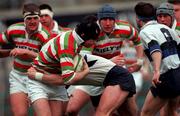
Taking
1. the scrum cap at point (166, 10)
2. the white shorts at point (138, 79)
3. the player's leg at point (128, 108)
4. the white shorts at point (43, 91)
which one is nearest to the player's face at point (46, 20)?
the player's leg at point (128, 108)

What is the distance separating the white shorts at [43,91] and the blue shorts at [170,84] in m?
1.38

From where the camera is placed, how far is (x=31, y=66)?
40.0 feet

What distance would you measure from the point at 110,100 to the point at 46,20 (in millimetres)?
3221

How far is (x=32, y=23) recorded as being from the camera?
40.7 ft

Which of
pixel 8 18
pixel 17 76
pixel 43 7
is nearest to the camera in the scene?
pixel 17 76

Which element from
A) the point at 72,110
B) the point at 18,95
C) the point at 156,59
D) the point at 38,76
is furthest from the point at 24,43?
the point at 156,59

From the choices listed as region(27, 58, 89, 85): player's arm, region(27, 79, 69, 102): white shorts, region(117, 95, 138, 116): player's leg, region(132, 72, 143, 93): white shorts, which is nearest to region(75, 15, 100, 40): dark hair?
region(27, 58, 89, 85): player's arm

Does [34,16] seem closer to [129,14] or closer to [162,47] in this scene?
[162,47]

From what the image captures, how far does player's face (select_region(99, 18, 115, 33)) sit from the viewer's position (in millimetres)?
12688

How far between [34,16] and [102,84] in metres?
1.54

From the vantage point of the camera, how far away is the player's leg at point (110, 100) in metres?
11.5

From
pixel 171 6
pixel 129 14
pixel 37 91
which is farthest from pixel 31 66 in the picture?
pixel 129 14

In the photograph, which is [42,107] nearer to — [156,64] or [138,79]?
[156,64]

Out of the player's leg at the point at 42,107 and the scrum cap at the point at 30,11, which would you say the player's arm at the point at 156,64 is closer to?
the player's leg at the point at 42,107
